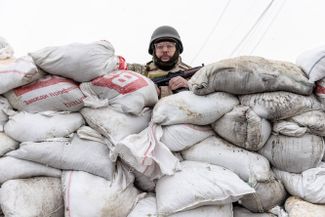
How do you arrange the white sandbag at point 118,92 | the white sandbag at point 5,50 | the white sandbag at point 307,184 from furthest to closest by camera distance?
the white sandbag at point 5,50 → the white sandbag at point 118,92 → the white sandbag at point 307,184

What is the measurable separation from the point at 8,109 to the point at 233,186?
106 cm

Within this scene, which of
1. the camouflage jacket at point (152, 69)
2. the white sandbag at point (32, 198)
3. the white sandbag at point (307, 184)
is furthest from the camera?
the camouflage jacket at point (152, 69)

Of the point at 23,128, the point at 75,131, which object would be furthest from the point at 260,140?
the point at 23,128

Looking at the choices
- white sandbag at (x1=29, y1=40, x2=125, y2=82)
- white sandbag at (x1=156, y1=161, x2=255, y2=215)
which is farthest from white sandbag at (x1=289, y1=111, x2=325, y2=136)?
white sandbag at (x1=29, y1=40, x2=125, y2=82)

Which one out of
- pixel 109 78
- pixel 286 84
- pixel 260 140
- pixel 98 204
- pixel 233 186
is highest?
pixel 286 84

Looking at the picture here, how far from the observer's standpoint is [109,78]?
1.66 meters

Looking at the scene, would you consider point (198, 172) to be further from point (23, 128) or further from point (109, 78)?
point (23, 128)

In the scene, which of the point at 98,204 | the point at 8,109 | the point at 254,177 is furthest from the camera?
the point at 8,109

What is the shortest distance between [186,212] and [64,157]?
22.0 inches

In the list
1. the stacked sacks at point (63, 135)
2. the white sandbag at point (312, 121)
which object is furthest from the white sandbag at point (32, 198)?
the white sandbag at point (312, 121)

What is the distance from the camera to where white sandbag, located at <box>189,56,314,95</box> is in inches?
61.2

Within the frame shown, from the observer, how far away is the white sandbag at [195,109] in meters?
1.58

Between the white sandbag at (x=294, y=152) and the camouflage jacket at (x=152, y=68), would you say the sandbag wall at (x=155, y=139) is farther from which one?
the camouflage jacket at (x=152, y=68)

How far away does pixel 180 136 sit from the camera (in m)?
1.58
